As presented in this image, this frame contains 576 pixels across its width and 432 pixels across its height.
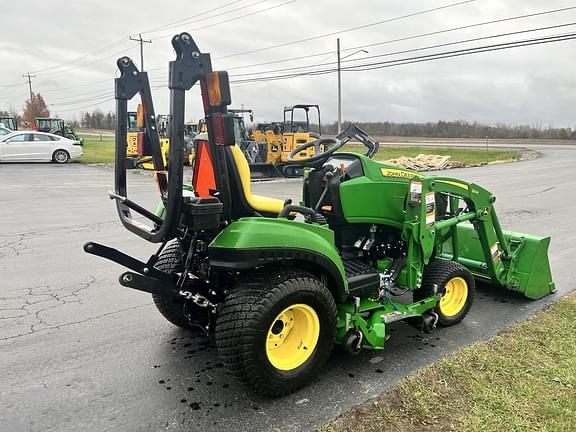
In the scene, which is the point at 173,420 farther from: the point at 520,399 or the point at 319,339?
the point at 520,399

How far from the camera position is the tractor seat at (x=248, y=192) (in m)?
3.06

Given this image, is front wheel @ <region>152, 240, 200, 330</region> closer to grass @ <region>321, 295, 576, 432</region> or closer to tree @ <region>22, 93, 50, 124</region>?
grass @ <region>321, 295, 576, 432</region>

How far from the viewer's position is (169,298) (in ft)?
11.8

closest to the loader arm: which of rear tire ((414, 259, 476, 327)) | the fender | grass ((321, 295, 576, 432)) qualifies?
rear tire ((414, 259, 476, 327))

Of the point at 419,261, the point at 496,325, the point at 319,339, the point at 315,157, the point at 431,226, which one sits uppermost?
the point at 315,157

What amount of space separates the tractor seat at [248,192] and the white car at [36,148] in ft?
71.0

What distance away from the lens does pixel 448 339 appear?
4.01 meters

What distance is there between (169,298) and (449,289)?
2391 millimetres

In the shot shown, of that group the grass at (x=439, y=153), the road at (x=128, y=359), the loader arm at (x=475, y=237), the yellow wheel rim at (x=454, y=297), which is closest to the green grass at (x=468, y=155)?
the grass at (x=439, y=153)

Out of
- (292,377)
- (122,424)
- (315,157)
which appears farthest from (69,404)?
(315,157)

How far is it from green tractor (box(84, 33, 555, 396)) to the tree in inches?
3223

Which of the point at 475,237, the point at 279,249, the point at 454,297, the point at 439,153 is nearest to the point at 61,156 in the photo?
the point at 475,237

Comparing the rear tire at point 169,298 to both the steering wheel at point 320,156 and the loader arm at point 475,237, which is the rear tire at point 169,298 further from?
the loader arm at point 475,237

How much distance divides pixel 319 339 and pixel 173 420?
1020mm
